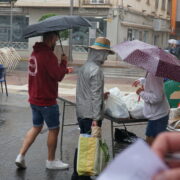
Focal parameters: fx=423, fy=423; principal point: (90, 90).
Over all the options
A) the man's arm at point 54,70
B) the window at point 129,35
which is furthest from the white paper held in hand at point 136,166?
the window at point 129,35

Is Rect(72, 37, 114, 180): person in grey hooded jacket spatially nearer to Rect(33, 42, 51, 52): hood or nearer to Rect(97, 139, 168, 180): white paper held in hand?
Rect(33, 42, 51, 52): hood

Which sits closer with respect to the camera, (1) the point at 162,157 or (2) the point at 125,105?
(1) the point at 162,157

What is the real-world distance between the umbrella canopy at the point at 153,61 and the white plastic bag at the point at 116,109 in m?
0.68

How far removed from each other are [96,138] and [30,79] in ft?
3.73

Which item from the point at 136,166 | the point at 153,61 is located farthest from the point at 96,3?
the point at 136,166

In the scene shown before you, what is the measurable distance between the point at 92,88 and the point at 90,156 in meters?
0.72

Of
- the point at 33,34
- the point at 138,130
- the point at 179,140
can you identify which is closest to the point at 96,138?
the point at 33,34

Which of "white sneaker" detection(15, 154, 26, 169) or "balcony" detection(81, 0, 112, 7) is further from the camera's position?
"balcony" detection(81, 0, 112, 7)

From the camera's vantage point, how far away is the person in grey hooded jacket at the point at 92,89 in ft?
14.8

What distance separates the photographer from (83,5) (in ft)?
104

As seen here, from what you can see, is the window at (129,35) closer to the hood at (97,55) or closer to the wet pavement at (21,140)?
the wet pavement at (21,140)

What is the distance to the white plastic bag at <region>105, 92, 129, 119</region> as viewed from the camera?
4.85m

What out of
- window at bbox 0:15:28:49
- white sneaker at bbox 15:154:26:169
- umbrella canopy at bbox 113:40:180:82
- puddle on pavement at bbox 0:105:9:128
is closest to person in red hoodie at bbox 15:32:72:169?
white sneaker at bbox 15:154:26:169

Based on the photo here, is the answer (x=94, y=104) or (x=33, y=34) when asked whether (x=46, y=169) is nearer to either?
(x=94, y=104)
